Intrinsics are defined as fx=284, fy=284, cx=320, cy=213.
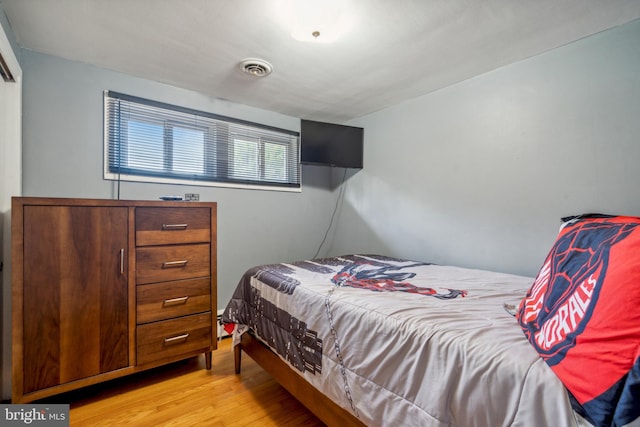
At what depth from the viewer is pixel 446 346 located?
34.3 inches

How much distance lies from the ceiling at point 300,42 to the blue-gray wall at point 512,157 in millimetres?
155

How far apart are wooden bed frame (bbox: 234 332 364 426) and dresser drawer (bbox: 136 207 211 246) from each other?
76 cm

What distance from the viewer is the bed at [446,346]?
2.07ft

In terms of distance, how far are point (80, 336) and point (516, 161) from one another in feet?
9.50

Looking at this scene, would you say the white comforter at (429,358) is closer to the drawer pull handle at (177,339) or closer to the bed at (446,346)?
the bed at (446,346)

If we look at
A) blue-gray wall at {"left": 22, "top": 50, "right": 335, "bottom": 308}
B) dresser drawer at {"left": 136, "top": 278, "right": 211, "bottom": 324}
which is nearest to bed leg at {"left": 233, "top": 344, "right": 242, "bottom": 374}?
dresser drawer at {"left": 136, "top": 278, "right": 211, "bottom": 324}

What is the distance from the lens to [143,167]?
223 centimetres

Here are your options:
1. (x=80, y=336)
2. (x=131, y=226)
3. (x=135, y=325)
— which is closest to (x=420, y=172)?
(x=131, y=226)

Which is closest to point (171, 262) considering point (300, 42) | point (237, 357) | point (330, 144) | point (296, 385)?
point (237, 357)

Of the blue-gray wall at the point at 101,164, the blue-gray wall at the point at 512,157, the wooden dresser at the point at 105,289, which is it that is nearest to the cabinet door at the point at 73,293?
the wooden dresser at the point at 105,289

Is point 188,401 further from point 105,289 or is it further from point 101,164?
point 101,164

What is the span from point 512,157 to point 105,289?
273cm

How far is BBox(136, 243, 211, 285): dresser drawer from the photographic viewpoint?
1.74m

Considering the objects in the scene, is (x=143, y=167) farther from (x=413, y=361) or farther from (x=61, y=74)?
A: (x=413, y=361)
